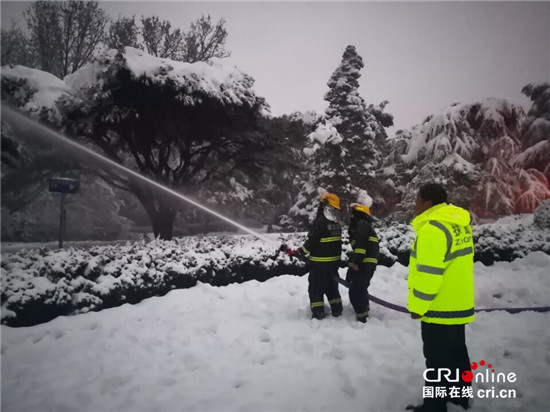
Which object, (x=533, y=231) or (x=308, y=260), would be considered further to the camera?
(x=533, y=231)

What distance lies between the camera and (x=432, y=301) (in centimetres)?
307

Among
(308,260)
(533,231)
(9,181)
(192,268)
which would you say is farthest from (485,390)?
(9,181)

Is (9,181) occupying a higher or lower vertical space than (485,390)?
higher

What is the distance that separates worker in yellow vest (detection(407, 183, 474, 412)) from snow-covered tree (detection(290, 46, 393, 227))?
685 inches

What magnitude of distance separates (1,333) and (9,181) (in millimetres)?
8676

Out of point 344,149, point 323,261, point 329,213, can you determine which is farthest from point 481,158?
point 323,261

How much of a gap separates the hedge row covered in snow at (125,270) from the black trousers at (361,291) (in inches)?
109

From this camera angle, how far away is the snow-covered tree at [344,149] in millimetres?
21750

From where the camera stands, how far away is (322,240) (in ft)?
19.2

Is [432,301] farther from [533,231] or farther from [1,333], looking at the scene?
[533,231]

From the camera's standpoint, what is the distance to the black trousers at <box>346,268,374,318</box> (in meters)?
5.62

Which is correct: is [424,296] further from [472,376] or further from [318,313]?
[318,313]

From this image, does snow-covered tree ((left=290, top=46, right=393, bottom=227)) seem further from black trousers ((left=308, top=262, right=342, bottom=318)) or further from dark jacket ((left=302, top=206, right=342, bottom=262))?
black trousers ((left=308, top=262, right=342, bottom=318))

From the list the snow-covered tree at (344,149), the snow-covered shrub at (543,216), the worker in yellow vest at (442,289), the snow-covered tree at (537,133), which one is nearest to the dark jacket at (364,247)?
the worker in yellow vest at (442,289)
